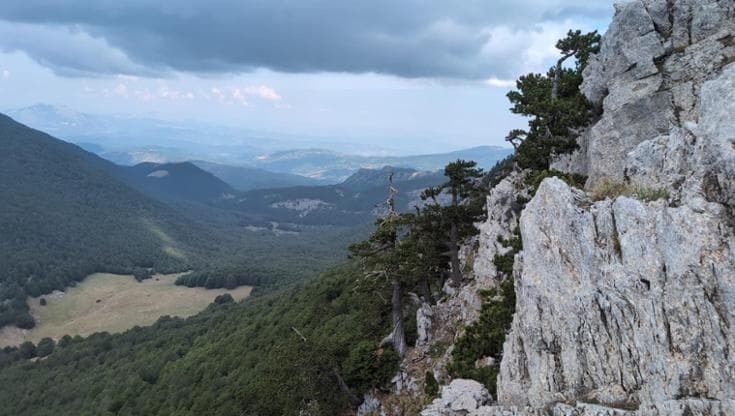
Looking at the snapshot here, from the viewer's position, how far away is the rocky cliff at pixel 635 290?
1483 centimetres

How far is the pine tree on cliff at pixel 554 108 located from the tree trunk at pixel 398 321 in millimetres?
14749

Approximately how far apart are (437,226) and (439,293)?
6.66 metres

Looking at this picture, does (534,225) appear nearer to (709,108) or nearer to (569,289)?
(569,289)

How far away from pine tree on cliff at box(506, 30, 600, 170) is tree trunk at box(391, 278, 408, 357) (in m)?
14.7

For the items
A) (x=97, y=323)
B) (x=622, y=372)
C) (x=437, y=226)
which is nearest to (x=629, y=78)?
(x=437, y=226)

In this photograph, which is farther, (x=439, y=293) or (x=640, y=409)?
(x=439, y=293)

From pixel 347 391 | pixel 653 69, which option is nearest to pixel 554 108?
pixel 653 69

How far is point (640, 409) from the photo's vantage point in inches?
606

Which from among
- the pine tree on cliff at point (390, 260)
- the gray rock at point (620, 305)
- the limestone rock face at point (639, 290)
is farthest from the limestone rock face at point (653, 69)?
the pine tree on cliff at point (390, 260)

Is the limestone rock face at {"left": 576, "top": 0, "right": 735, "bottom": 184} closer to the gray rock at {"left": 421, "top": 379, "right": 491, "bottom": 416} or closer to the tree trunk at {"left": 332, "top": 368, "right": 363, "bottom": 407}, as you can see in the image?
the gray rock at {"left": 421, "top": 379, "right": 491, "bottom": 416}

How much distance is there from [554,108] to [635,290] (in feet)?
69.9

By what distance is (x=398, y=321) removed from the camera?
1464 inches

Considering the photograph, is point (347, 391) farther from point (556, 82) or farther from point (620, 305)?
point (556, 82)

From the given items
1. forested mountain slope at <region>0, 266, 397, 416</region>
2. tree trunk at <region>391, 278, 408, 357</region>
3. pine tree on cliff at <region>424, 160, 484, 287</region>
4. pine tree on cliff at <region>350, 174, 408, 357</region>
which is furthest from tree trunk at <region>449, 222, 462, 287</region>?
forested mountain slope at <region>0, 266, 397, 416</region>
